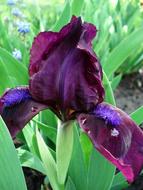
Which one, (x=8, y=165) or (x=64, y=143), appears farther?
(x=64, y=143)

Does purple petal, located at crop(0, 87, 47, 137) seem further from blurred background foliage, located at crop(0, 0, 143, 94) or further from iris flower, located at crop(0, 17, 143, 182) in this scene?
blurred background foliage, located at crop(0, 0, 143, 94)

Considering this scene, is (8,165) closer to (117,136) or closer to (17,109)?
(17,109)

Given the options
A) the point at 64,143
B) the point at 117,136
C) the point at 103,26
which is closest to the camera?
the point at 117,136

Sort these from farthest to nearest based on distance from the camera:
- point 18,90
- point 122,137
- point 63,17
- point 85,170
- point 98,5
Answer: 1. point 98,5
2. point 63,17
3. point 85,170
4. point 18,90
5. point 122,137

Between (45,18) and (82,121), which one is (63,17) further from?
(45,18)

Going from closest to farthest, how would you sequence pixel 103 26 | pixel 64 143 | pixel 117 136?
pixel 117 136
pixel 64 143
pixel 103 26

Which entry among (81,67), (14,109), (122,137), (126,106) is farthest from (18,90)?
(126,106)

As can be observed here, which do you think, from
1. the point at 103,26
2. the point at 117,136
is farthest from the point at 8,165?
the point at 103,26
